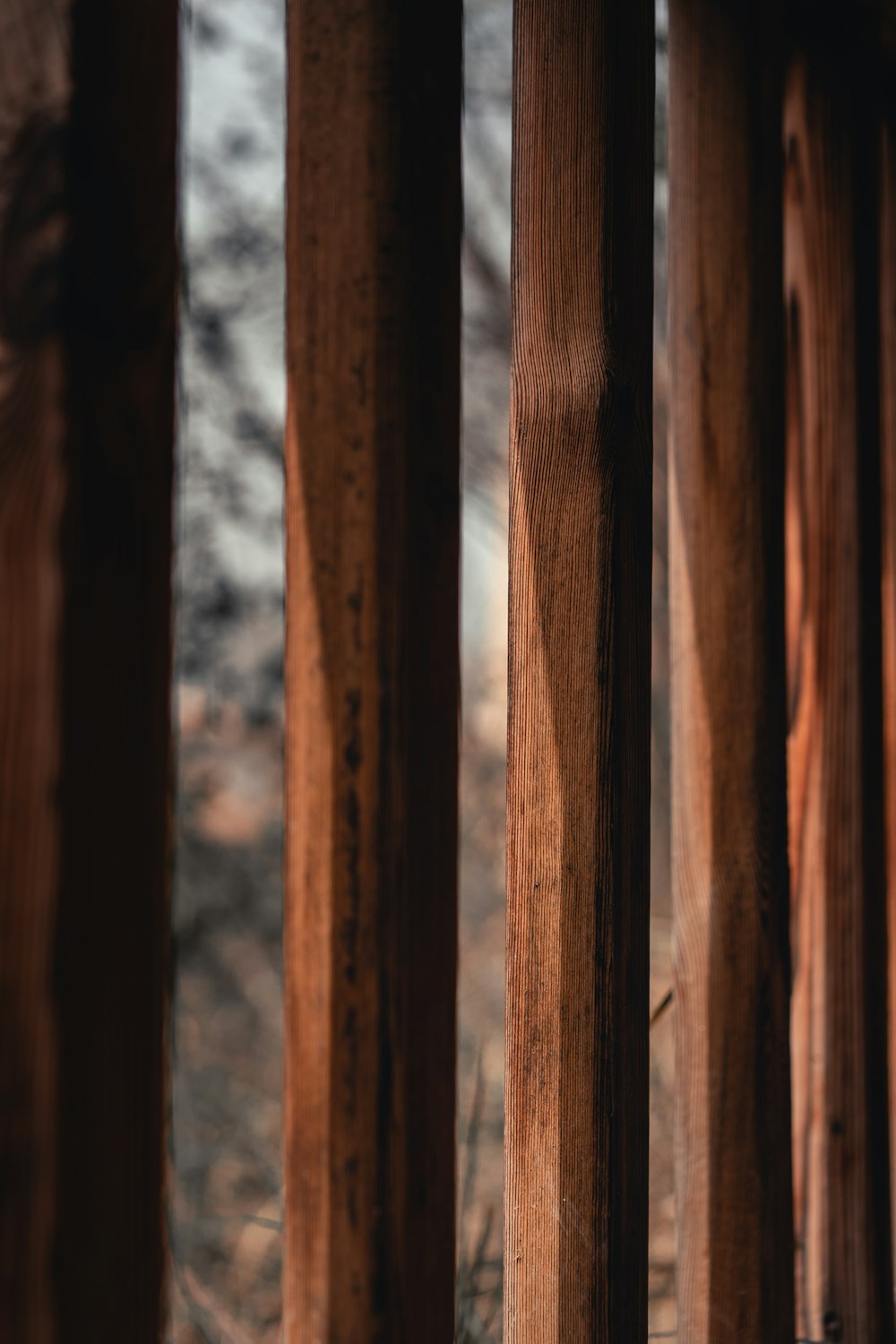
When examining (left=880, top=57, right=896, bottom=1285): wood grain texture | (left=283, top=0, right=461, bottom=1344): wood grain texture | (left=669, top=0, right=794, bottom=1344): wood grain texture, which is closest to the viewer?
(left=283, top=0, right=461, bottom=1344): wood grain texture

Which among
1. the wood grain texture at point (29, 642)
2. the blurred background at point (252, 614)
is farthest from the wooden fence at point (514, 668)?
the blurred background at point (252, 614)

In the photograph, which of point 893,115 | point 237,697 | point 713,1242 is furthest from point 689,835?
point 237,697

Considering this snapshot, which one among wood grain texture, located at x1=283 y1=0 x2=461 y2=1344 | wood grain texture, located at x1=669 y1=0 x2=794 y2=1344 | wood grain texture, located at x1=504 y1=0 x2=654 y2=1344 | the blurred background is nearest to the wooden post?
wood grain texture, located at x1=283 y1=0 x2=461 y2=1344

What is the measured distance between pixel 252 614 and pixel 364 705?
2.85 m

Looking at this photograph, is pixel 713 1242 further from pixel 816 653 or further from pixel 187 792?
pixel 187 792

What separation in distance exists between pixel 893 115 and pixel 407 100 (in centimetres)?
110

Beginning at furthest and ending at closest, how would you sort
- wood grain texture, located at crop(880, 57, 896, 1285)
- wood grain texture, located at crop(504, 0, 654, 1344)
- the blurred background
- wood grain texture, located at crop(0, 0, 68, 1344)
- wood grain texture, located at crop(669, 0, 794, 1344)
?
1. the blurred background
2. wood grain texture, located at crop(880, 57, 896, 1285)
3. wood grain texture, located at crop(669, 0, 794, 1344)
4. wood grain texture, located at crop(504, 0, 654, 1344)
5. wood grain texture, located at crop(0, 0, 68, 1344)

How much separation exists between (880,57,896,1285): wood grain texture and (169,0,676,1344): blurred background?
5.38ft

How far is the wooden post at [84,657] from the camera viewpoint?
0.42 metres

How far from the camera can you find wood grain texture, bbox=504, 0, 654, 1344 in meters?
0.75

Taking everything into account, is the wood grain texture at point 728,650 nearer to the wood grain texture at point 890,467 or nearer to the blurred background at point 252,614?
the wood grain texture at point 890,467

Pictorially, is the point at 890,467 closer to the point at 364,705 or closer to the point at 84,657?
the point at 364,705

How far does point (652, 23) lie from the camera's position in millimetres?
820

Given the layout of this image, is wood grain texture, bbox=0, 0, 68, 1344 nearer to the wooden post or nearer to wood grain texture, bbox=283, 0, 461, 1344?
the wooden post
